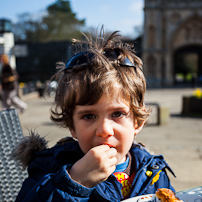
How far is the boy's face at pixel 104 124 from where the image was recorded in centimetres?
118

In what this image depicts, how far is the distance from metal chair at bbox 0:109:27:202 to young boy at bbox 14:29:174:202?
0.25 metres

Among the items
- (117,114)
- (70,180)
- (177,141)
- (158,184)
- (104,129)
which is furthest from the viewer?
(177,141)

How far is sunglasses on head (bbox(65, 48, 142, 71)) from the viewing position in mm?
1304

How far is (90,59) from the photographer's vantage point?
1.30 m

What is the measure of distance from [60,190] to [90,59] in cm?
61

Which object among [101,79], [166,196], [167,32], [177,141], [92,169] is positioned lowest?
[177,141]

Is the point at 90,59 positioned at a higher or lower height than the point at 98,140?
higher

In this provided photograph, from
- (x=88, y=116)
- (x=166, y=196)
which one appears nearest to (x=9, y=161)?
(x=88, y=116)

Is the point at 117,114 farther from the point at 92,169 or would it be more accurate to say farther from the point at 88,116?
the point at 92,169

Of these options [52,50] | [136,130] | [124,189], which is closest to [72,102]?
[136,130]

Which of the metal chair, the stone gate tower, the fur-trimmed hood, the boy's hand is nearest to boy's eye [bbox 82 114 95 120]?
the boy's hand

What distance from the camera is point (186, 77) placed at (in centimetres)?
4297

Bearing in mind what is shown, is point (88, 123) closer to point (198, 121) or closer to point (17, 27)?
point (198, 121)

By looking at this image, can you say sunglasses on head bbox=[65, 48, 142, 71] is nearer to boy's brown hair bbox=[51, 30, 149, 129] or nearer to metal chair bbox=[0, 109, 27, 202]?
boy's brown hair bbox=[51, 30, 149, 129]
